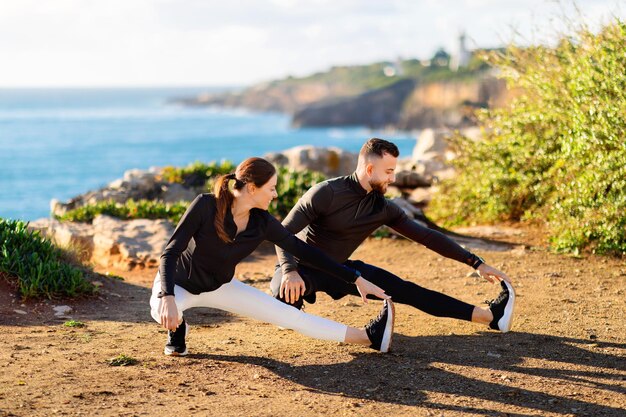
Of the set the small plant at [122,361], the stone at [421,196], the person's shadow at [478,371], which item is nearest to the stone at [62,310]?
the small plant at [122,361]

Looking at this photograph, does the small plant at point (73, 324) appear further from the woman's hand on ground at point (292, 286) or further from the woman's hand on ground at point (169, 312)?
the woman's hand on ground at point (292, 286)

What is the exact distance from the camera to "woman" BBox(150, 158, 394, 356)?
5.51m

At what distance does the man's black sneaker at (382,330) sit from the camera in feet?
19.4

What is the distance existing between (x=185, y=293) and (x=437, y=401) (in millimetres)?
1808

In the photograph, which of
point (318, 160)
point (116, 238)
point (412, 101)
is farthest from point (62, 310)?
point (412, 101)

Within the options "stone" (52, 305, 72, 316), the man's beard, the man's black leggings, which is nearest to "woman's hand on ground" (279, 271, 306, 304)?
the man's black leggings

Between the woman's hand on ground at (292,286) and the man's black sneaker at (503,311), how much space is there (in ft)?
5.10

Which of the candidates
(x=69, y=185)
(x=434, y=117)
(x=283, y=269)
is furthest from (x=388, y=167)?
(x=434, y=117)

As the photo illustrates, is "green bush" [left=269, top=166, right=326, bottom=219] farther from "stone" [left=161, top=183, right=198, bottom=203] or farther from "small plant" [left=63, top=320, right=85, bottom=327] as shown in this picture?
"small plant" [left=63, top=320, right=85, bottom=327]

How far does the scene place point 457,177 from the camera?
13.1m

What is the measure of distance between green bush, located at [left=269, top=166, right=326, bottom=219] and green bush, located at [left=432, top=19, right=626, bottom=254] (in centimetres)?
210

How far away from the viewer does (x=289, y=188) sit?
1270 cm

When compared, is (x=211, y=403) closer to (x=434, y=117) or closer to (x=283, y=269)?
(x=283, y=269)

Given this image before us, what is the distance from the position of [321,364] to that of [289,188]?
703 centimetres
